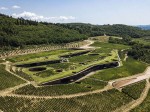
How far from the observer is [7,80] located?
83.4 metres

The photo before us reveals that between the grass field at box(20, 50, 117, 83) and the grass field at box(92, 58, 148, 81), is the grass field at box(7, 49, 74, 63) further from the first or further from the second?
the grass field at box(92, 58, 148, 81)

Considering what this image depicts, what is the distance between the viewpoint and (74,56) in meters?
138

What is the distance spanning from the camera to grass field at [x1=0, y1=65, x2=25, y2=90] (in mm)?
79625

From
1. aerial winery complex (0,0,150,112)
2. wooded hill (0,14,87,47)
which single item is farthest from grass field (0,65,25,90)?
wooded hill (0,14,87,47)

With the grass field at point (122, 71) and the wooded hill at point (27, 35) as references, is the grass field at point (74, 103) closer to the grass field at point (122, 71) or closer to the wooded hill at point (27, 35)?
the grass field at point (122, 71)

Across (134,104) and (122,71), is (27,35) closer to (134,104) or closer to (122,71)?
(122,71)

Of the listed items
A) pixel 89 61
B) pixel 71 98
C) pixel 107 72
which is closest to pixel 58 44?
pixel 89 61

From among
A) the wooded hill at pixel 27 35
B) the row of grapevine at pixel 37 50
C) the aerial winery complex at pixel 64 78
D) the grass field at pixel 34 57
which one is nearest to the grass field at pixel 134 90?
the aerial winery complex at pixel 64 78

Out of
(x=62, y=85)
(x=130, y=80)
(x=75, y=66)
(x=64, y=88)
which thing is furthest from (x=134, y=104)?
(x=75, y=66)

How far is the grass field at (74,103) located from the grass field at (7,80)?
841cm

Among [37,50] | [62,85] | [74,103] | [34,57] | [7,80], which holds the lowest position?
[74,103]

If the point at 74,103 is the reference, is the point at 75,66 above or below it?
above

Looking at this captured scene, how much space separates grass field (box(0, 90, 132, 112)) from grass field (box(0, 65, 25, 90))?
27.6ft

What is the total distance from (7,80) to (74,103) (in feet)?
74.1
